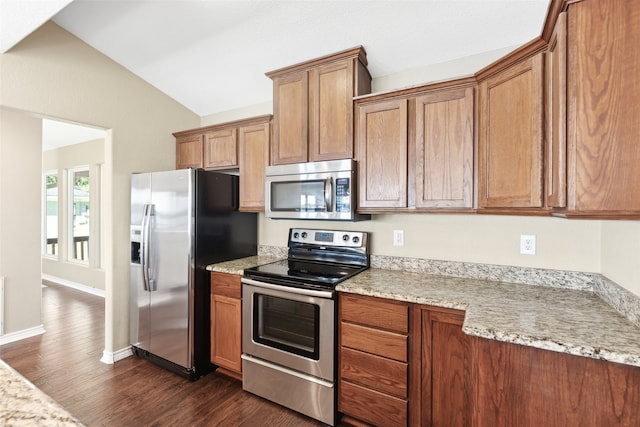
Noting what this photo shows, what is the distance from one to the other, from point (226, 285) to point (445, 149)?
1.95 m

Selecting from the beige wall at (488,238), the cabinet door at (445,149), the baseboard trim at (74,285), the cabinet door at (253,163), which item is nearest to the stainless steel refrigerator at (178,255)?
the cabinet door at (253,163)

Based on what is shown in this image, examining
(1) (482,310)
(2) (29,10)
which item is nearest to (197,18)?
(2) (29,10)

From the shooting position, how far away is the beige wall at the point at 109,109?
2375 mm

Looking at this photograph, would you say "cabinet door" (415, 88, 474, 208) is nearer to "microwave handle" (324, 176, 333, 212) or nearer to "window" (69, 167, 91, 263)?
"microwave handle" (324, 176, 333, 212)

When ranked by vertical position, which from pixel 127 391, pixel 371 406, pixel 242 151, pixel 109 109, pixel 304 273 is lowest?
pixel 127 391

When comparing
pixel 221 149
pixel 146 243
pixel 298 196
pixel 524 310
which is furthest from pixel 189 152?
pixel 524 310

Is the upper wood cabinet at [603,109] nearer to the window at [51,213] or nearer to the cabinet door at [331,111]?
the cabinet door at [331,111]

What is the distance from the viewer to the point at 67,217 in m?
5.49

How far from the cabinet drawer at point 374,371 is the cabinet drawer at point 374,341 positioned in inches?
1.3

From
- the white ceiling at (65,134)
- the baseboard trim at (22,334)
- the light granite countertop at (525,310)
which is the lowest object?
the baseboard trim at (22,334)

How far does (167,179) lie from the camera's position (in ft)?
8.61

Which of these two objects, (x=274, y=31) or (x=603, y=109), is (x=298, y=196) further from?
(x=603, y=109)

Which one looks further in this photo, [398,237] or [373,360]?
[398,237]

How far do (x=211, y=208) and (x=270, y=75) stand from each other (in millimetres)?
1250
